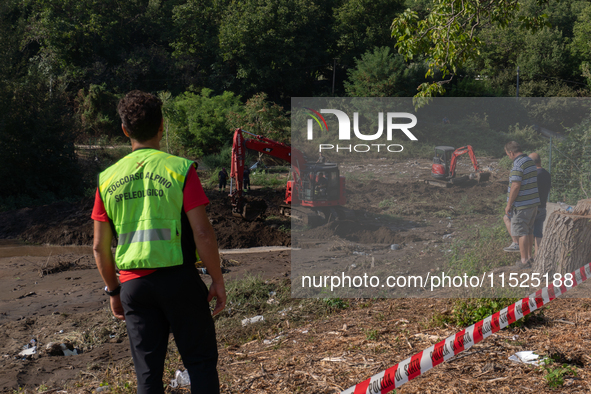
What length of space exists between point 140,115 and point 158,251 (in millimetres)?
710

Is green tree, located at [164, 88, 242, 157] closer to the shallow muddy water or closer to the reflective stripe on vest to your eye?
the shallow muddy water

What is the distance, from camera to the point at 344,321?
488 cm

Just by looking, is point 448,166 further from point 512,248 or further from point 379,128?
point 512,248

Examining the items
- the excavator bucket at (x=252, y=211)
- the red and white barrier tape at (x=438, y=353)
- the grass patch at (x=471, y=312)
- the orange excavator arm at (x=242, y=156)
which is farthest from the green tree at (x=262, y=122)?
the red and white barrier tape at (x=438, y=353)

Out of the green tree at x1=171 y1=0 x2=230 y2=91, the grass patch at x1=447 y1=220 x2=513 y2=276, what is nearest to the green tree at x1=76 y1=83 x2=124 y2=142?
the green tree at x1=171 y1=0 x2=230 y2=91

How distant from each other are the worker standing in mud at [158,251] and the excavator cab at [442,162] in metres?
4.50

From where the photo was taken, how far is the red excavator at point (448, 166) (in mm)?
6258

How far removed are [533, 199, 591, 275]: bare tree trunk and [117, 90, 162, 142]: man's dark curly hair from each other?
4.68m

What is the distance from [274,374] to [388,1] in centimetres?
3795

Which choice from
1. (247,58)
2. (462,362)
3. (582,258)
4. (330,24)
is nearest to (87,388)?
(462,362)

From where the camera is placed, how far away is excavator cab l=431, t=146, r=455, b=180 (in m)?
6.28

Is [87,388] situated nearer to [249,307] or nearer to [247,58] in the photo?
[249,307]

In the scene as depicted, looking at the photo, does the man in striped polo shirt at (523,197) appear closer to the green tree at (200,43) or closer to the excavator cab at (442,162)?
the excavator cab at (442,162)

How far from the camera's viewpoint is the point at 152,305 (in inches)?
93.7
